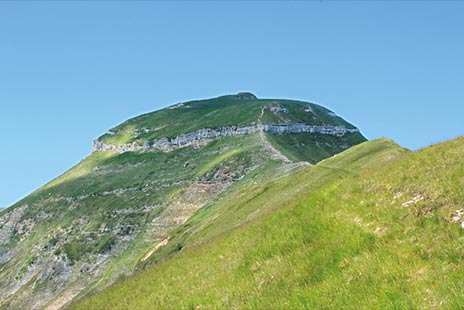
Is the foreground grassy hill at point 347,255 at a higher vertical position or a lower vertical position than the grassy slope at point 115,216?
lower

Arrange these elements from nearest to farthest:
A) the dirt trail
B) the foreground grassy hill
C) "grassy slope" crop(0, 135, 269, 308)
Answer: the foreground grassy hill
the dirt trail
"grassy slope" crop(0, 135, 269, 308)

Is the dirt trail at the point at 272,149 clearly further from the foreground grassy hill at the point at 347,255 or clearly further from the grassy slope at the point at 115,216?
the foreground grassy hill at the point at 347,255

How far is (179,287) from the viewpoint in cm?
2633

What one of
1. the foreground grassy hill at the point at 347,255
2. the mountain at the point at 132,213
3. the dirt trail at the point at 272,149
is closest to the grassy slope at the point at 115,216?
the mountain at the point at 132,213

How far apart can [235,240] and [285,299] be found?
31.9 feet

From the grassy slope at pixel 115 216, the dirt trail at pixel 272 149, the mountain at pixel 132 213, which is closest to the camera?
the mountain at pixel 132 213

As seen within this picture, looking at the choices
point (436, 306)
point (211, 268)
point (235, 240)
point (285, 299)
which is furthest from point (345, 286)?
point (235, 240)

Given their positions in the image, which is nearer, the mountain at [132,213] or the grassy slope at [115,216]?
the mountain at [132,213]

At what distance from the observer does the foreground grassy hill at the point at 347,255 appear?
1767cm

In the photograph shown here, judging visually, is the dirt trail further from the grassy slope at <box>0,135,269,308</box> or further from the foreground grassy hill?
the foreground grassy hill

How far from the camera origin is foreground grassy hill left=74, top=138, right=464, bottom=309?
1767 cm

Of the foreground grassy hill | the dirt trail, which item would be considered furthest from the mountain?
the foreground grassy hill

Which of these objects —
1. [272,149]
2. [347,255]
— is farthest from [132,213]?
[347,255]

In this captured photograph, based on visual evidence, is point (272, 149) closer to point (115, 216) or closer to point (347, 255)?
point (115, 216)
